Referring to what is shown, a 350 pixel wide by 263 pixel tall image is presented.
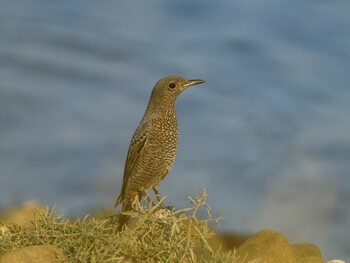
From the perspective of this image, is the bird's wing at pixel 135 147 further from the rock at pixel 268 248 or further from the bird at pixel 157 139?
the rock at pixel 268 248

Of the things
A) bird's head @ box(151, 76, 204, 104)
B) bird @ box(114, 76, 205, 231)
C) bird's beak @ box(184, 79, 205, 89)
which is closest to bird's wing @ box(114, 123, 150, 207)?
bird @ box(114, 76, 205, 231)

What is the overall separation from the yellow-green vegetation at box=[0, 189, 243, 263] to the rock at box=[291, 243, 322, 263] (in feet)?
14.9

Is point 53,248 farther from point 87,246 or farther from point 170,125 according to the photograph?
point 170,125

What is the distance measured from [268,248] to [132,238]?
3.60 metres

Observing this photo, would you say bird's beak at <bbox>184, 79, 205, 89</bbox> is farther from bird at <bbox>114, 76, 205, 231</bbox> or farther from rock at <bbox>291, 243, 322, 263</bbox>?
rock at <bbox>291, 243, 322, 263</bbox>

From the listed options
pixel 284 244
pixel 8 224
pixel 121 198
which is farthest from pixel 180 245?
pixel 121 198

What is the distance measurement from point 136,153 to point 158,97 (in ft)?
2.82

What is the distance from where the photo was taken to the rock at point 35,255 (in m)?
6.48

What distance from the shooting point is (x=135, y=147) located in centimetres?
1189

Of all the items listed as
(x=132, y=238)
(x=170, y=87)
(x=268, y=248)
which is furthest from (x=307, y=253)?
(x=132, y=238)

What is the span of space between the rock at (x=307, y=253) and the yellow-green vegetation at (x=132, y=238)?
4.54 meters

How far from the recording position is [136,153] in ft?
39.1

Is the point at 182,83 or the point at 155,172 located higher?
the point at 182,83

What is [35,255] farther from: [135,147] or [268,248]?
[135,147]
